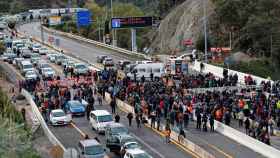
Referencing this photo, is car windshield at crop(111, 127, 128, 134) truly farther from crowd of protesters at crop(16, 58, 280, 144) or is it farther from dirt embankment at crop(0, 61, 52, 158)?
dirt embankment at crop(0, 61, 52, 158)

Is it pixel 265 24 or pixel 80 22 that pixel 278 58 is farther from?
pixel 80 22

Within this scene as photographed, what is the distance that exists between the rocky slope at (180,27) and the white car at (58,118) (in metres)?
52.4

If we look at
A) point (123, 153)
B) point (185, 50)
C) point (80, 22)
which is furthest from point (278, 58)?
point (123, 153)

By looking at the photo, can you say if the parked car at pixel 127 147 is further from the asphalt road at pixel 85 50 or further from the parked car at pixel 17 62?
the asphalt road at pixel 85 50

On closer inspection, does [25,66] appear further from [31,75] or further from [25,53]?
[25,53]

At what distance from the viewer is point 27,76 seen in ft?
194

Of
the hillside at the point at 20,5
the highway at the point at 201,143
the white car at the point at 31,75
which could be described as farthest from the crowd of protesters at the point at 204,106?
the hillside at the point at 20,5

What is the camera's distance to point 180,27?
100875 millimetres

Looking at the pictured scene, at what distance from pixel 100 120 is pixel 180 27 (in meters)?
63.2

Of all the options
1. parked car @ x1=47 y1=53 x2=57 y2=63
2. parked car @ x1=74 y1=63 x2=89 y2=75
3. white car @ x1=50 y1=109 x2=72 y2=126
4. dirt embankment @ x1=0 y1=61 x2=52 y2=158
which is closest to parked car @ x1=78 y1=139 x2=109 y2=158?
dirt embankment @ x1=0 y1=61 x2=52 y2=158

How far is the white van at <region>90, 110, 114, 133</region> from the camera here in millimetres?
38562

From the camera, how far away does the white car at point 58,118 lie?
41.2m

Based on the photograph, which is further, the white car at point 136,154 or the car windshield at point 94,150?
the car windshield at point 94,150

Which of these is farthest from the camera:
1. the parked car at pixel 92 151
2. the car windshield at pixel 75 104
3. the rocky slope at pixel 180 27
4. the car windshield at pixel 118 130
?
the rocky slope at pixel 180 27
